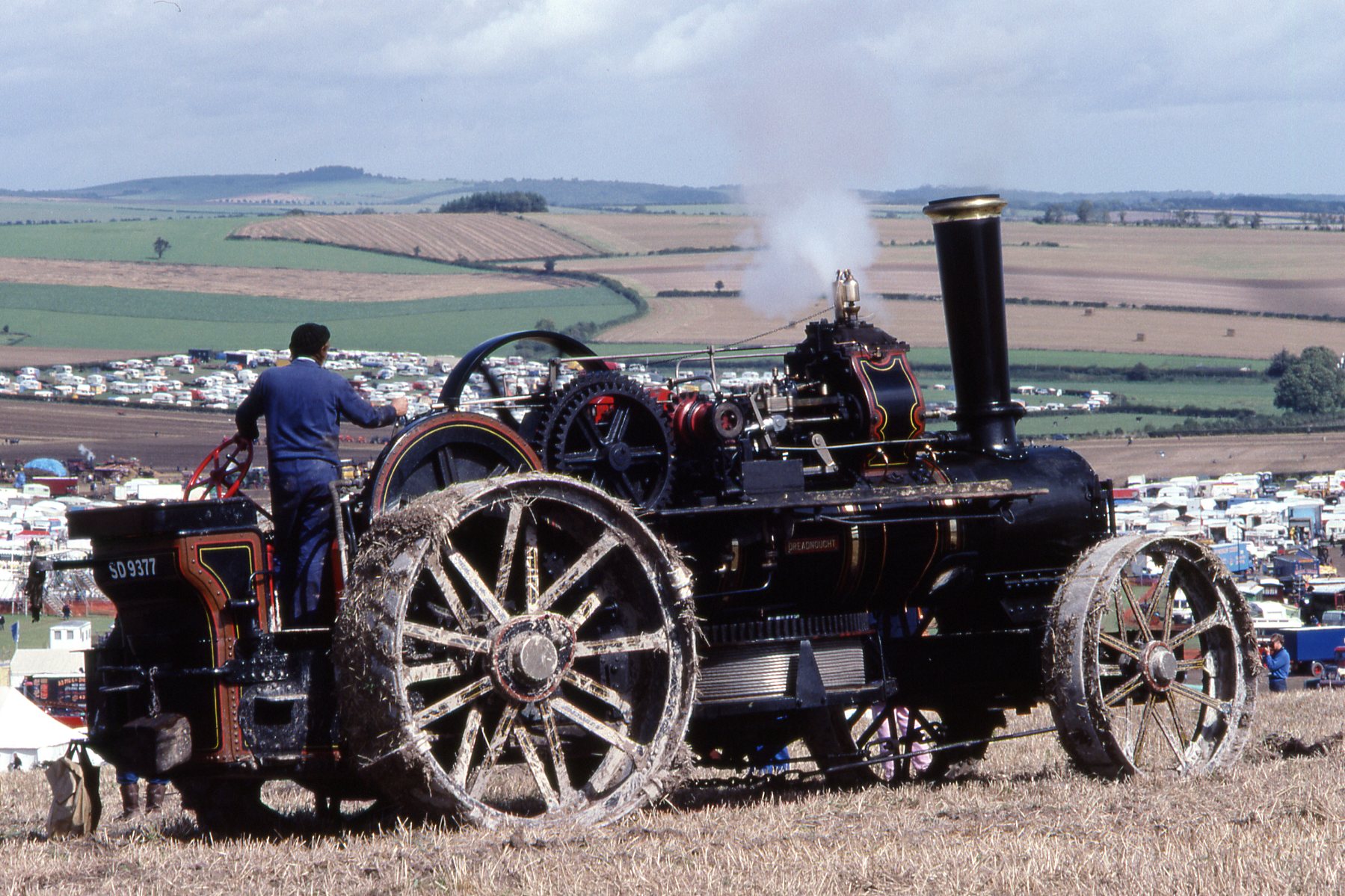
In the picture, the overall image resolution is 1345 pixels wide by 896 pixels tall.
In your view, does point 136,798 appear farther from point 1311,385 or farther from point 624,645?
point 1311,385

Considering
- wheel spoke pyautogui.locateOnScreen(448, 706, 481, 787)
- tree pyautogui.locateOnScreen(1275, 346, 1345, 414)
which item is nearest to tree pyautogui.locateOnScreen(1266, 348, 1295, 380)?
tree pyautogui.locateOnScreen(1275, 346, 1345, 414)

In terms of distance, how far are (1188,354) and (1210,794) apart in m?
63.5

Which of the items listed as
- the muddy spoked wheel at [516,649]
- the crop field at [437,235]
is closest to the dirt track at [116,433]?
the crop field at [437,235]

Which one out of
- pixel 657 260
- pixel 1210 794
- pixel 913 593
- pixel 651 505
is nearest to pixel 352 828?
pixel 651 505

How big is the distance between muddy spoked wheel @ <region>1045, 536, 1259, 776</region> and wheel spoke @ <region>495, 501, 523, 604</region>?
10.9 ft

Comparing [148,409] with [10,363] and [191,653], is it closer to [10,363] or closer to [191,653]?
[10,363]

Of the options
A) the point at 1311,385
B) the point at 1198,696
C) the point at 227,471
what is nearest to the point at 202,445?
the point at 1311,385

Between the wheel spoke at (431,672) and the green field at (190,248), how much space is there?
80.9 m

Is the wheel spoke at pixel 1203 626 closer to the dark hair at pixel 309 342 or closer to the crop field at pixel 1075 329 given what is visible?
the dark hair at pixel 309 342

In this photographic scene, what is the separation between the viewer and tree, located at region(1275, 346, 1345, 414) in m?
65.4

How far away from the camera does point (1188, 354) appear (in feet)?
226

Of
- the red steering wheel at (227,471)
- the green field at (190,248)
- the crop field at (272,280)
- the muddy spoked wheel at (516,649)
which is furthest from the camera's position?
the green field at (190,248)

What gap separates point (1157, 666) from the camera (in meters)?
9.35

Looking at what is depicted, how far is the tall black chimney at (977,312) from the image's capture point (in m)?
10.1
